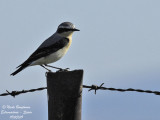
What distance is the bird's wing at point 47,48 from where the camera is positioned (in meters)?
9.43

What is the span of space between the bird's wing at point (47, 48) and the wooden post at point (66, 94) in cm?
422

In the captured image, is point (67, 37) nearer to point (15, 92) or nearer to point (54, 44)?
point (54, 44)

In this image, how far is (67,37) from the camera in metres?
10.3

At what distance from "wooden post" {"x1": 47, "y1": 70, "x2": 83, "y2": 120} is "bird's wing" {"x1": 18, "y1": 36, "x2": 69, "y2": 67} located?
422 centimetres

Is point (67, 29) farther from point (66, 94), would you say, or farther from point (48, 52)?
point (66, 94)

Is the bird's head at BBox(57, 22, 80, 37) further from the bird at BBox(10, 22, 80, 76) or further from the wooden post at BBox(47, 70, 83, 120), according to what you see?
the wooden post at BBox(47, 70, 83, 120)

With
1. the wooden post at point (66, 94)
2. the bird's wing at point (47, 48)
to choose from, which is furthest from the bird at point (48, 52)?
the wooden post at point (66, 94)

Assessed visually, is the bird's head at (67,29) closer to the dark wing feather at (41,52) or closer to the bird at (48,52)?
the bird at (48,52)

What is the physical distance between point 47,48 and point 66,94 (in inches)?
176

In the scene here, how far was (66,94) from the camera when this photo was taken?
5.19 meters

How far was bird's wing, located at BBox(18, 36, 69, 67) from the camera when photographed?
9430 mm

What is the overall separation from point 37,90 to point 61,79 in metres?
1.11

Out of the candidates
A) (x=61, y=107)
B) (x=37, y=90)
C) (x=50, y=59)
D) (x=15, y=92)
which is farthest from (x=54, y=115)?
(x=50, y=59)

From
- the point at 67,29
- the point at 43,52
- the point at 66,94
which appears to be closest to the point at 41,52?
the point at 43,52
